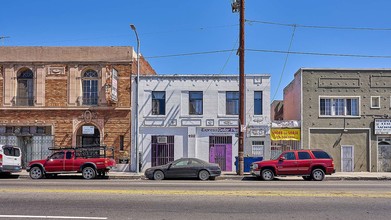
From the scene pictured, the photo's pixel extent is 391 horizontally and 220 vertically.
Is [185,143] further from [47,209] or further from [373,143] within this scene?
[47,209]

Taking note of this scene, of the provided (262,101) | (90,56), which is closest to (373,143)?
(262,101)

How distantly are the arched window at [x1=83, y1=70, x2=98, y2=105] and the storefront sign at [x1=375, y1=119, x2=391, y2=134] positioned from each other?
1801 centimetres

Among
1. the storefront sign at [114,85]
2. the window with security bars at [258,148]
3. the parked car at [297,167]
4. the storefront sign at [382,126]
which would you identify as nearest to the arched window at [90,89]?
the storefront sign at [114,85]

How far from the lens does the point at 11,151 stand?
2152cm

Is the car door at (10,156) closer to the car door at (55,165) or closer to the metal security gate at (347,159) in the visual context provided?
the car door at (55,165)

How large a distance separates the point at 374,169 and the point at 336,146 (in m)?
2.70

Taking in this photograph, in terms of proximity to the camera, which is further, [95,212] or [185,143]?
[185,143]

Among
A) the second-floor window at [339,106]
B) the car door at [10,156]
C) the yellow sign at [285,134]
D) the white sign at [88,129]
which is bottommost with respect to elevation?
the car door at [10,156]

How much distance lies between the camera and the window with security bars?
26128 millimetres

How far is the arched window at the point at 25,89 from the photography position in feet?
86.9

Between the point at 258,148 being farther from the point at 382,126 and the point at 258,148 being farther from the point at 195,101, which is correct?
the point at 382,126

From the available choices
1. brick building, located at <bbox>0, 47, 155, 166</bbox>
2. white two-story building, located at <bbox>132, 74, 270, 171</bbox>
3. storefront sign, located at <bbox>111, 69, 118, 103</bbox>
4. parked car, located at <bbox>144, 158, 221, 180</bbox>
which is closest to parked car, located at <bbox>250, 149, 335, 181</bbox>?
parked car, located at <bbox>144, 158, 221, 180</bbox>

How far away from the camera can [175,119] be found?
26.4m

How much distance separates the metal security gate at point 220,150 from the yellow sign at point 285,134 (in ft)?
9.27
